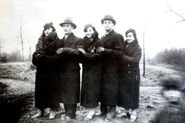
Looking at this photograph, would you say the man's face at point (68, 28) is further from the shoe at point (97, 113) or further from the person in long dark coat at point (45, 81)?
the shoe at point (97, 113)

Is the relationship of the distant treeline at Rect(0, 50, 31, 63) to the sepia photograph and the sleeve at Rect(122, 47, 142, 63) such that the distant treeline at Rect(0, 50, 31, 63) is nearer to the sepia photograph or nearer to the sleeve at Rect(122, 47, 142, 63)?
the sepia photograph

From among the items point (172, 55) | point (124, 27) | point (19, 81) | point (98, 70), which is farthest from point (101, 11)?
point (19, 81)

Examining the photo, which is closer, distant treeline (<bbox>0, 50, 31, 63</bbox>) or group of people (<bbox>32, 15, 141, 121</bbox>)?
group of people (<bbox>32, 15, 141, 121</bbox>)

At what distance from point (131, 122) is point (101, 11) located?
0.86m

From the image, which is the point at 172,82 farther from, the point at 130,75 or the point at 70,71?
the point at 70,71

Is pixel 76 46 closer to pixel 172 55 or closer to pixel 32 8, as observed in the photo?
pixel 32 8

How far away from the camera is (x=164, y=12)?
90.7 inches

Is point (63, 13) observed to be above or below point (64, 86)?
above

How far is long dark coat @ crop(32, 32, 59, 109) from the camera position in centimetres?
226

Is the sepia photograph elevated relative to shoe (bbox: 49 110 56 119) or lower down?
elevated

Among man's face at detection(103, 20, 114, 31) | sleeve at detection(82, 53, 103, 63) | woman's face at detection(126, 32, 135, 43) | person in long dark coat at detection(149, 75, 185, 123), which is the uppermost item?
man's face at detection(103, 20, 114, 31)

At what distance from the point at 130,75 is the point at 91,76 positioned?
0.96 feet

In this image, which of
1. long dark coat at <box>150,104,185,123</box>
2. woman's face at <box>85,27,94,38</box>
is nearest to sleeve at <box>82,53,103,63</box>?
woman's face at <box>85,27,94,38</box>

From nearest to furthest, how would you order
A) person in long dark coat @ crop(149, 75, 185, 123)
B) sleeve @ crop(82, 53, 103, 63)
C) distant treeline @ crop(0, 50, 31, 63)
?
1. person in long dark coat @ crop(149, 75, 185, 123)
2. sleeve @ crop(82, 53, 103, 63)
3. distant treeline @ crop(0, 50, 31, 63)
